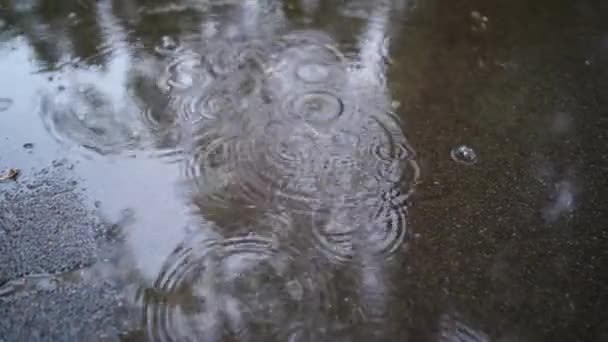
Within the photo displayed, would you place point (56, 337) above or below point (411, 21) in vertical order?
below

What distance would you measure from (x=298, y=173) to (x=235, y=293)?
0.58 metres

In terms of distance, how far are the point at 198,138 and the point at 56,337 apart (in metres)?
0.95

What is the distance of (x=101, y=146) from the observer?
2332 millimetres

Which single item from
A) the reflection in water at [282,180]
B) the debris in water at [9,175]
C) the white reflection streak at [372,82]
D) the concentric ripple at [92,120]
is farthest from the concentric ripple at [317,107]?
the debris in water at [9,175]

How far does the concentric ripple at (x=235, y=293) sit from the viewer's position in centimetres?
181

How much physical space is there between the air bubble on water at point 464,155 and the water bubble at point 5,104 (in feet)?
6.31

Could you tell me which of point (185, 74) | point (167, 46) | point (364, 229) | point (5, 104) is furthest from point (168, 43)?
point (364, 229)

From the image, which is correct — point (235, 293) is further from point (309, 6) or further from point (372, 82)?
point (309, 6)

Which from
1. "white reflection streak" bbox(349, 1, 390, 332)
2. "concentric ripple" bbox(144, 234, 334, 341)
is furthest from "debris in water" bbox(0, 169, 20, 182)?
"white reflection streak" bbox(349, 1, 390, 332)

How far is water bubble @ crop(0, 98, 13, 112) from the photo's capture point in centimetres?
247

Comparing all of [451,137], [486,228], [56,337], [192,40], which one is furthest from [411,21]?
[56,337]

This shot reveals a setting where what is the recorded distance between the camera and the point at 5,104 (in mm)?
2494

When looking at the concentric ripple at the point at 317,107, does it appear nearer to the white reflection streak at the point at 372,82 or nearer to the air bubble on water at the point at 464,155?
the white reflection streak at the point at 372,82

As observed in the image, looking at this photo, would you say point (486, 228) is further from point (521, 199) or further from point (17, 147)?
point (17, 147)
